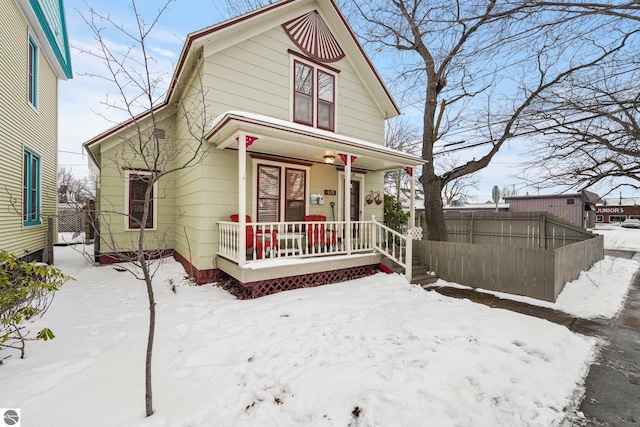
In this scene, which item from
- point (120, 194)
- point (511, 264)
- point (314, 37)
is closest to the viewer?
point (511, 264)

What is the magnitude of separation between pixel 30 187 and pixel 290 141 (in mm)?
7410

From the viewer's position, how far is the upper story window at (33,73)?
306 inches

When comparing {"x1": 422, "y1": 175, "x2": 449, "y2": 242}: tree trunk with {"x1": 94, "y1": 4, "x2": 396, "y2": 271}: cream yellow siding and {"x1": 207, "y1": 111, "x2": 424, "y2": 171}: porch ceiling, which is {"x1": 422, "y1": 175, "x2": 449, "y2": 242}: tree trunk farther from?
{"x1": 94, "y1": 4, "x2": 396, "y2": 271}: cream yellow siding

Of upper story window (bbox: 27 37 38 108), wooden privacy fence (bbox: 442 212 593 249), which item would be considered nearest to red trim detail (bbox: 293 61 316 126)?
upper story window (bbox: 27 37 38 108)

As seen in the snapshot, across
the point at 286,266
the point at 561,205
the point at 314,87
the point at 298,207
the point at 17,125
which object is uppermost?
the point at 314,87

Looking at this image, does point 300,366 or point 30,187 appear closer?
point 300,366

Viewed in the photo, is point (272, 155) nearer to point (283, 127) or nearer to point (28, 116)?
point (283, 127)

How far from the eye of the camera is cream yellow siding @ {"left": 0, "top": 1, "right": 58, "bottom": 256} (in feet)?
20.1

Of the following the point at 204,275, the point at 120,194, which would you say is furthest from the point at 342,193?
the point at 120,194

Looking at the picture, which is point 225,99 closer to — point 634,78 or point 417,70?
point 417,70

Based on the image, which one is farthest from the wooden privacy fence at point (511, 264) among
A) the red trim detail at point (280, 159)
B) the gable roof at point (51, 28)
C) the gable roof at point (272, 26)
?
the gable roof at point (51, 28)

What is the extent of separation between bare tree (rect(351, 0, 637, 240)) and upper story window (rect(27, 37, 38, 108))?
9.08 m

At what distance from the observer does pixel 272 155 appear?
748 centimetres

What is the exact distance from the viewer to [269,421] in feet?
7.66
